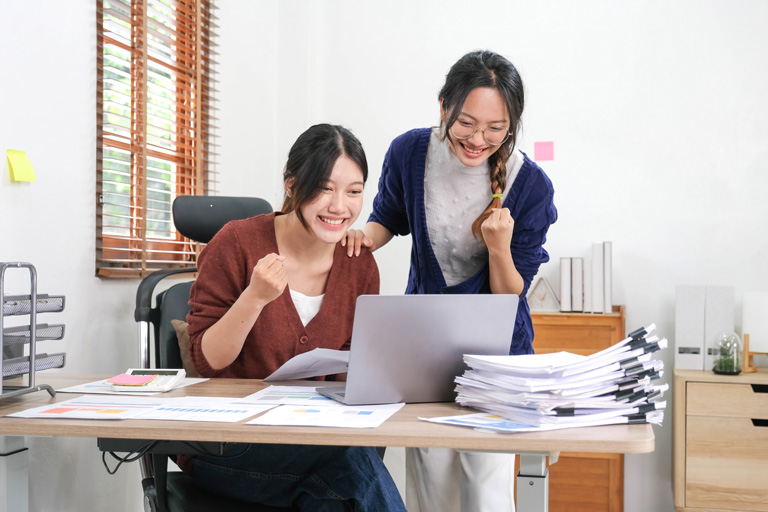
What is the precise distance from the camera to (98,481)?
220 centimetres

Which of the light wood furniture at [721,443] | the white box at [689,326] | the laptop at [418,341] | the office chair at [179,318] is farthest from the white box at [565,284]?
the laptop at [418,341]

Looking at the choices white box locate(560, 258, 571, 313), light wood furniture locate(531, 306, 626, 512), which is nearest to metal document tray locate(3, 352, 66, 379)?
light wood furniture locate(531, 306, 626, 512)

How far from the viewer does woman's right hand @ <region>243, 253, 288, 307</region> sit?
136 cm

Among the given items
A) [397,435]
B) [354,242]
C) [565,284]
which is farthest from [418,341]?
[565,284]

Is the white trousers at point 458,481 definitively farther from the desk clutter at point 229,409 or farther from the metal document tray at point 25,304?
the metal document tray at point 25,304

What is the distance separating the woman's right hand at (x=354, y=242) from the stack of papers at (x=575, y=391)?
661mm

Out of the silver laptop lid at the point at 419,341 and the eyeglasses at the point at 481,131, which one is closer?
the silver laptop lid at the point at 419,341

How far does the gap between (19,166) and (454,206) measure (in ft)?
3.51

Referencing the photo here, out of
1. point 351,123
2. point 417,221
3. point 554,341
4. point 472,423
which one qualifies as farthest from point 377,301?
point 351,123

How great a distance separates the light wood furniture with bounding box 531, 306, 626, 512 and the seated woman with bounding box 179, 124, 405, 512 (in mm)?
1607

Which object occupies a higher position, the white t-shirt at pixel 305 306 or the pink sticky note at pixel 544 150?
the pink sticky note at pixel 544 150

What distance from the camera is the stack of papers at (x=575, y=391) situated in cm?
106

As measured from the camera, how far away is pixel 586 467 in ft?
10.2

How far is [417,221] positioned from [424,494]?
0.63m
